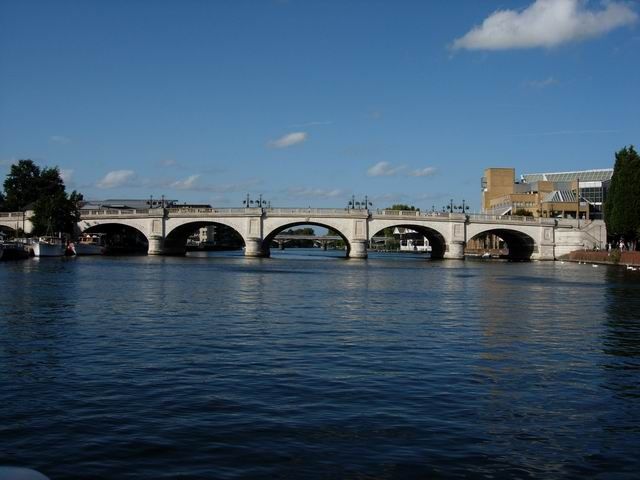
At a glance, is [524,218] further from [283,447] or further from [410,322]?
[283,447]

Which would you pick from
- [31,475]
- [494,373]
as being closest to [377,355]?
[494,373]

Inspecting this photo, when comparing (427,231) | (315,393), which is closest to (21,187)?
(427,231)

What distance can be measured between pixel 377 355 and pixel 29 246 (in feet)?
306

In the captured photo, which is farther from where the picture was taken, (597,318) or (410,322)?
(597,318)

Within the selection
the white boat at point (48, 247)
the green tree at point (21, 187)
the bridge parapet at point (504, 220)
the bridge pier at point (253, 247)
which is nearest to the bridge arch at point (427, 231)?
the bridge parapet at point (504, 220)

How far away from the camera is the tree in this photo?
93.2m

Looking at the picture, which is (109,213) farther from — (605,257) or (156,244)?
(605,257)

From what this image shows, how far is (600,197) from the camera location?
16162 centimetres

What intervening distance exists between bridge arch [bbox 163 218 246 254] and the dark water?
86.0m

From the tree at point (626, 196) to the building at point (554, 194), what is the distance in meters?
44.9

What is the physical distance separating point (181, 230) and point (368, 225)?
111 ft

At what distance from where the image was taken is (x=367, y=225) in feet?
382

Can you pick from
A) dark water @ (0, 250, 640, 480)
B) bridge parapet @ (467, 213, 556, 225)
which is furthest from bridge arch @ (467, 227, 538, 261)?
dark water @ (0, 250, 640, 480)

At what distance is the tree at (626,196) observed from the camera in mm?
93188
